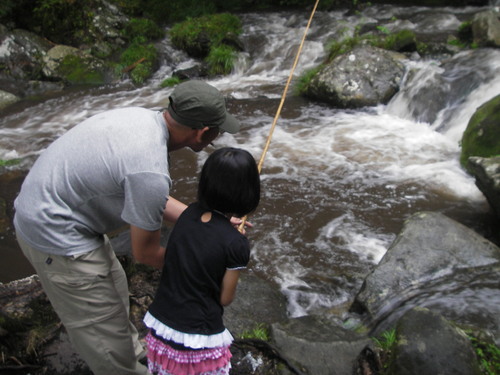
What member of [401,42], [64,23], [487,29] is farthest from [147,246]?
[64,23]

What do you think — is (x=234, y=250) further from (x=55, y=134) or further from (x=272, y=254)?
(x=55, y=134)

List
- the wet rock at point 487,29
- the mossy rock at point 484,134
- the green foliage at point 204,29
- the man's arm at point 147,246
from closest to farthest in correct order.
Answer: the man's arm at point 147,246
the mossy rock at point 484,134
the wet rock at point 487,29
the green foliage at point 204,29

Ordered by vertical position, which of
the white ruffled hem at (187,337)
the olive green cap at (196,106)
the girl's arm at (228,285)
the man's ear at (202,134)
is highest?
the olive green cap at (196,106)

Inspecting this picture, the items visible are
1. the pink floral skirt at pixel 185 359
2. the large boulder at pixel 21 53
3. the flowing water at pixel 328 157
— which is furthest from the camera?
the large boulder at pixel 21 53

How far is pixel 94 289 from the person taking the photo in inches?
81.5

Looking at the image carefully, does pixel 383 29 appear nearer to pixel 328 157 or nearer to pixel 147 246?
pixel 328 157

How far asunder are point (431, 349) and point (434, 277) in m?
1.31

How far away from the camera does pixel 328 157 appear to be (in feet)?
21.0

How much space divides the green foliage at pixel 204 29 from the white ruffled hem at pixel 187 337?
1048 cm

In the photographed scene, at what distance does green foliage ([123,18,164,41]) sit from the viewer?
12.2 meters

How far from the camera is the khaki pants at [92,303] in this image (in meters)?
1.98

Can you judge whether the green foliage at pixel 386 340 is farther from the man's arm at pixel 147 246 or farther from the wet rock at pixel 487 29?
the wet rock at pixel 487 29

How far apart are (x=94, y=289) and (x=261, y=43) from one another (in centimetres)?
1078

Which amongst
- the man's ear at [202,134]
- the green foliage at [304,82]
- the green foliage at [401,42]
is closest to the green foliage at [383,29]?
the green foliage at [401,42]
